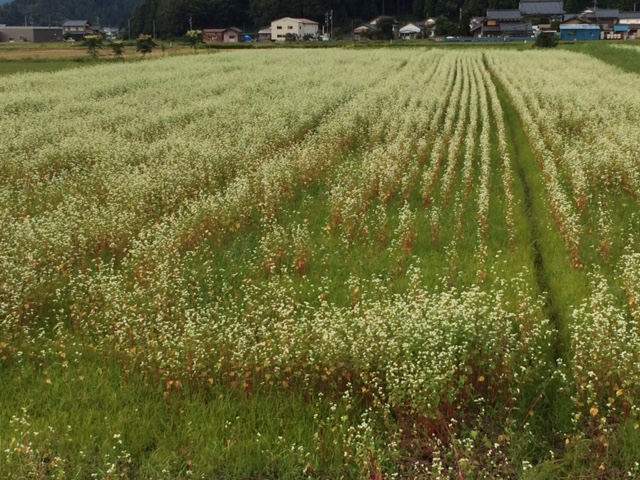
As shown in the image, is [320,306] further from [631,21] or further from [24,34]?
[24,34]

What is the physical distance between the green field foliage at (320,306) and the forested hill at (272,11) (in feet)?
354

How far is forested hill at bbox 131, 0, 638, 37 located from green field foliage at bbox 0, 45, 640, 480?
10801cm

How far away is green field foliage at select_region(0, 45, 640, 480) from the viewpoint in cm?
497

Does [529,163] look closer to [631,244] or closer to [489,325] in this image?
[631,244]

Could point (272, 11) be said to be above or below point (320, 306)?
above

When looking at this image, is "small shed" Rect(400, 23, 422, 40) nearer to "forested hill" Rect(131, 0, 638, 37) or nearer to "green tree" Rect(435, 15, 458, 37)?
"forested hill" Rect(131, 0, 638, 37)

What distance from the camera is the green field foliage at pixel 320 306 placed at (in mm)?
4969

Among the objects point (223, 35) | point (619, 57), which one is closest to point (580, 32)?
point (619, 57)

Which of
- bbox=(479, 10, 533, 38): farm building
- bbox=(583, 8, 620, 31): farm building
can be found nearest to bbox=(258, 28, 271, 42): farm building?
bbox=(479, 10, 533, 38): farm building

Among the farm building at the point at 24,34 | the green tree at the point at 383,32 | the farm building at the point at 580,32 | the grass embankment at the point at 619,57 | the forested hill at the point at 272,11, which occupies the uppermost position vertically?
the forested hill at the point at 272,11

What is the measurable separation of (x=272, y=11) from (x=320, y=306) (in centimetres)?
12640

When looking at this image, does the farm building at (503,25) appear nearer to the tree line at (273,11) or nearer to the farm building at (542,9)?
the tree line at (273,11)

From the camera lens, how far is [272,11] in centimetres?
12394

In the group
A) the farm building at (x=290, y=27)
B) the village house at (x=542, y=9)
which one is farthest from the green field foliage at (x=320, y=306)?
the village house at (x=542, y=9)
